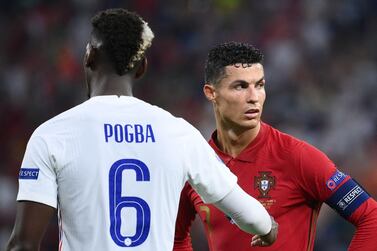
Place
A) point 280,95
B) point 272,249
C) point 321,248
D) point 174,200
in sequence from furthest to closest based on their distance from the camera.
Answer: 1. point 280,95
2. point 321,248
3. point 272,249
4. point 174,200

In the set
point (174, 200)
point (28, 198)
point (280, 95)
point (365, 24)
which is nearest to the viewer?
point (28, 198)

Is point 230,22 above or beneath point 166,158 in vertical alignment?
above

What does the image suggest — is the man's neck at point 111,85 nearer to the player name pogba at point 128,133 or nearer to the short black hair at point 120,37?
the short black hair at point 120,37

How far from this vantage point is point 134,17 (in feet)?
11.4

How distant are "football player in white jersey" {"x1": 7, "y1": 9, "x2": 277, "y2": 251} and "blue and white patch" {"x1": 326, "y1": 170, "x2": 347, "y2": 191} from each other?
1160 millimetres

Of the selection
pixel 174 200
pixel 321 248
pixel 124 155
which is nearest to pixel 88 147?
pixel 124 155

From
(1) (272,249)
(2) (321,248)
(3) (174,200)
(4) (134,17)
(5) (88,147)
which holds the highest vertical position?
(4) (134,17)

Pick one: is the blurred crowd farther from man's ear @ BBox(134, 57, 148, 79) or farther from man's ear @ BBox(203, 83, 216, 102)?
man's ear @ BBox(134, 57, 148, 79)

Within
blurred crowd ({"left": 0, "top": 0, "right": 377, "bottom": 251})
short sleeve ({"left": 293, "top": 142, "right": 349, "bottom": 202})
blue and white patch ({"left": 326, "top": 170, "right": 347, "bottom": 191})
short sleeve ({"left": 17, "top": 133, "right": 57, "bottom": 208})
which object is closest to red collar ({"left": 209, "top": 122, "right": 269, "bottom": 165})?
short sleeve ({"left": 293, "top": 142, "right": 349, "bottom": 202})

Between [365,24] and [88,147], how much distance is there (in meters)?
9.08

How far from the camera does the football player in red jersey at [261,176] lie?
4.59 meters

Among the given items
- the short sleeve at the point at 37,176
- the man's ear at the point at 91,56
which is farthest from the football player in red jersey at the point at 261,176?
the short sleeve at the point at 37,176

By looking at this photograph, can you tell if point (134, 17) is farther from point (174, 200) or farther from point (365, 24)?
point (365, 24)

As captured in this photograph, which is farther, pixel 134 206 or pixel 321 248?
pixel 321 248
